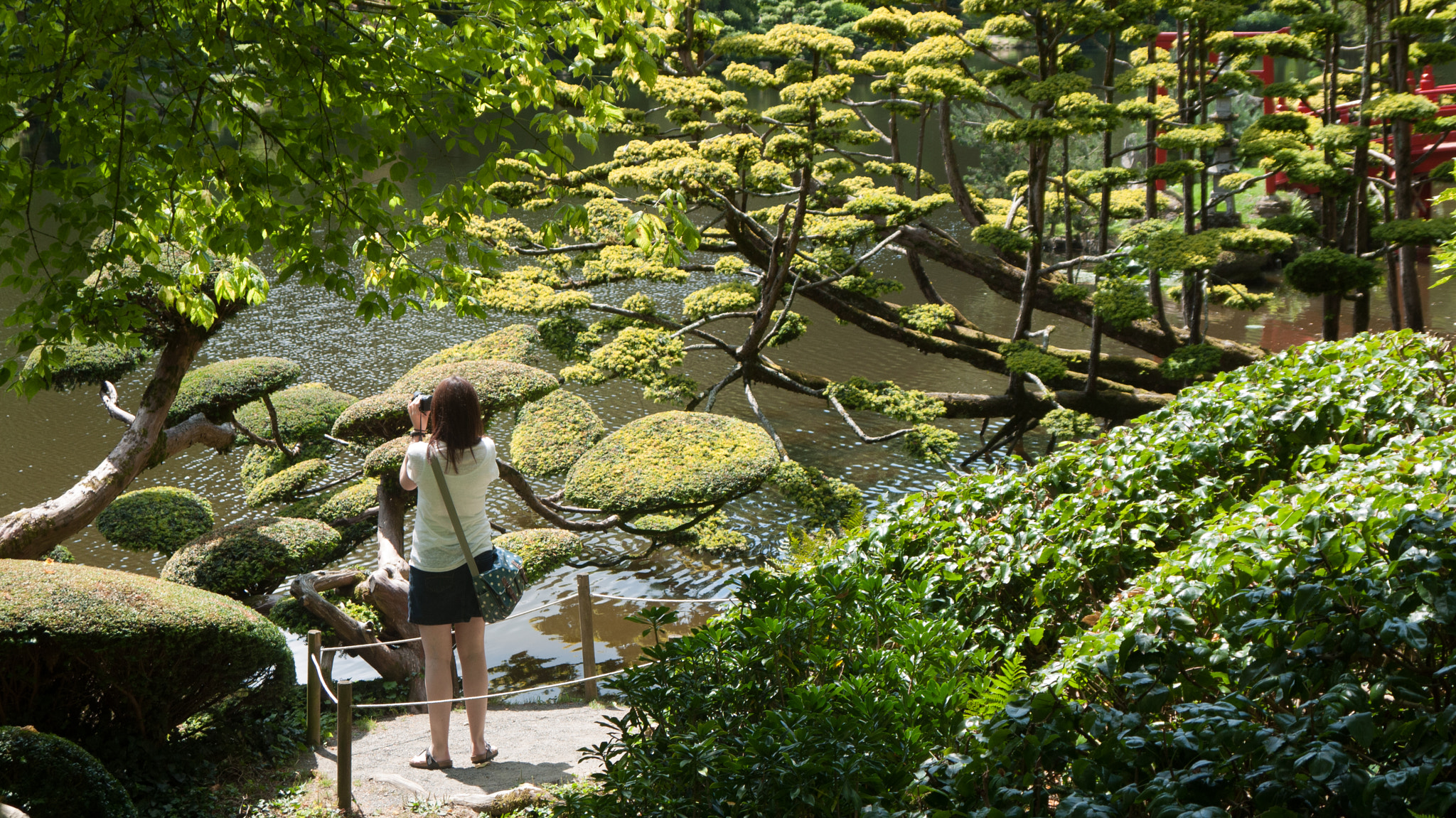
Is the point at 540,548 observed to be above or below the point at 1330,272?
below

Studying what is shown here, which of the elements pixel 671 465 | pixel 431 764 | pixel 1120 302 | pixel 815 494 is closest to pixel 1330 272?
pixel 1120 302

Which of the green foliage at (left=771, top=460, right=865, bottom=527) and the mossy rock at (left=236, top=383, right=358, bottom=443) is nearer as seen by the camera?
the green foliage at (left=771, top=460, right=865, bottom=527)

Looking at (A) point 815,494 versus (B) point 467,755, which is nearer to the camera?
(B) point 467,755

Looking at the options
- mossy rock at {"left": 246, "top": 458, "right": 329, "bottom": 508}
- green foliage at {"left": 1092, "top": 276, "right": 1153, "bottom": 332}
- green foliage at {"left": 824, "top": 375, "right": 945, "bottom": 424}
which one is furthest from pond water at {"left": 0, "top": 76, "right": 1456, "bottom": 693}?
green foliage at {"left": 1092, "top": 276, "right": 1153, "bottom": 332}

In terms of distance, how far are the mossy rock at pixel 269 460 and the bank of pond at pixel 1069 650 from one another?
4.26 m

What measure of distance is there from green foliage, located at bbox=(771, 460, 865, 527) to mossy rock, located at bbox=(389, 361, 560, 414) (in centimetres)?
193

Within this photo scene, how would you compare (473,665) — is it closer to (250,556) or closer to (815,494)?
(250,556)

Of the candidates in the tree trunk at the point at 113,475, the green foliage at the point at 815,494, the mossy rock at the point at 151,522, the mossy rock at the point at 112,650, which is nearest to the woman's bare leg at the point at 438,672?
the mossy rock at the point at 112,650

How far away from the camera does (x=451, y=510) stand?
411cm

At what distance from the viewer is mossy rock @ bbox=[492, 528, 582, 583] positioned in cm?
671

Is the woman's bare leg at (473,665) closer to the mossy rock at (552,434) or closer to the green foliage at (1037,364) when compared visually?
the mossy rock at (552,434)

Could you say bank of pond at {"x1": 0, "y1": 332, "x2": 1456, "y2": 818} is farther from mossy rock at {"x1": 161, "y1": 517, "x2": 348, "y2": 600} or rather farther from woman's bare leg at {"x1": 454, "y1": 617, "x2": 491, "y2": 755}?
mossy rock at {"x1": 161, "y1": 517, "x2": 348, "y2": 600}

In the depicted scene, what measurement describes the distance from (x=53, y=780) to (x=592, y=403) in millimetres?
8661

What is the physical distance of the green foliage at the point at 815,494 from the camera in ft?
25.5
